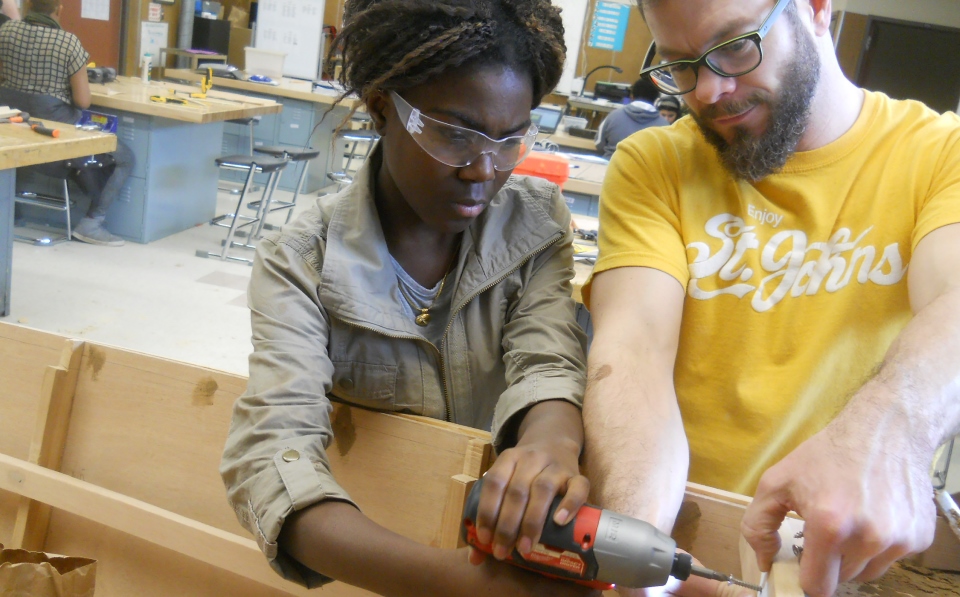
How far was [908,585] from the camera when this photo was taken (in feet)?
3.44

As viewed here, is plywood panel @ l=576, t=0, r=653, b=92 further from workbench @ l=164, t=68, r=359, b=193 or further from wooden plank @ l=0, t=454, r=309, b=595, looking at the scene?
wooden plank @ l=0, t=454, r=309, b=595

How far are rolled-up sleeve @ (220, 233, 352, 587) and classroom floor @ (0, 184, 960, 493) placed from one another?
2582 mm

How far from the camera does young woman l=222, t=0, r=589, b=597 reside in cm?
99

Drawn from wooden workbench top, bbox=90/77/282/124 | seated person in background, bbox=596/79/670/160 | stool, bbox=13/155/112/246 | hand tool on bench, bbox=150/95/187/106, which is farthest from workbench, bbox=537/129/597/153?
stool, bbox=13/155/112/246

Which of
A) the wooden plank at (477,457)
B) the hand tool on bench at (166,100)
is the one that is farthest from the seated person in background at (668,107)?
the wooden plank at (477,457)

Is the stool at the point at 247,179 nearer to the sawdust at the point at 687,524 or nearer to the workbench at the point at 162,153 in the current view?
the workbench at the point at 162,153

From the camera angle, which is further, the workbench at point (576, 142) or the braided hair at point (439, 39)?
the workbench at point (576, 142)

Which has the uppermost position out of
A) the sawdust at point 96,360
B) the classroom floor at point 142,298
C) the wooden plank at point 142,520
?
the sawdust at point 96,360

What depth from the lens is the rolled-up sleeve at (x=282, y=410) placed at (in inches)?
39.8

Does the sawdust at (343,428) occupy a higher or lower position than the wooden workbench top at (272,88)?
lower

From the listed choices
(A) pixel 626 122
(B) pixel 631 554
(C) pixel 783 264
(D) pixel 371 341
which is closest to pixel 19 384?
(D) pixel 371 341

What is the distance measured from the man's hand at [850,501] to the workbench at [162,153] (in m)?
4.65

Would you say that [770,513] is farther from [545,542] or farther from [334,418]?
[334,418]

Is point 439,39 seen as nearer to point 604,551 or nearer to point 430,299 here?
point 430,299
